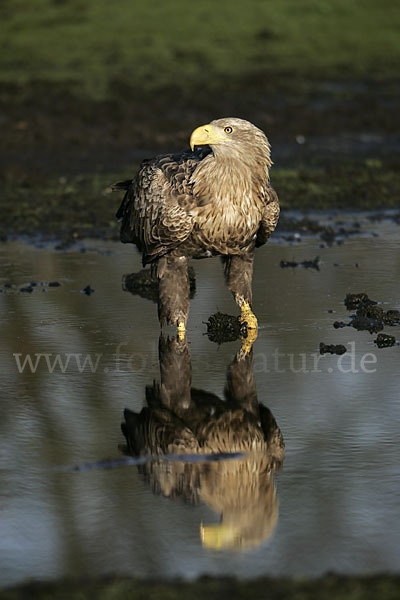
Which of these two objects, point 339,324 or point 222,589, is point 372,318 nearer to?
point 339,324

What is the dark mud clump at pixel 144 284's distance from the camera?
1059 cm

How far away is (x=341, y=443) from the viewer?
6.36 meters

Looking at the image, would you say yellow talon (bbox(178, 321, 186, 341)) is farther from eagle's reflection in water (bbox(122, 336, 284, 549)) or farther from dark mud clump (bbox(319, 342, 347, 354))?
dark mud clump (bbox(319, 342, 347, 354))

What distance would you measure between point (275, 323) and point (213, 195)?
1.38 m

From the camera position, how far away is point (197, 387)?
7.63 metres

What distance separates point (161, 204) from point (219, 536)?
413 cm

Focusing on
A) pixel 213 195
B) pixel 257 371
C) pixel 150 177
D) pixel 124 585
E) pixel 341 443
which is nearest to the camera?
pixel 124 585

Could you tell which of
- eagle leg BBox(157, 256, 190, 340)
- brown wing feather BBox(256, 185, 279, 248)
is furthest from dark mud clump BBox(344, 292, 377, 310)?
eagle leg BBox(157, 256, 190, 340)

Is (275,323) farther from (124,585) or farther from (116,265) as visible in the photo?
(124,585)

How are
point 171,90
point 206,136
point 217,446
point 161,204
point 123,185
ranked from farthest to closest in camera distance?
1. point 171,90
2. point 123,185
3. point 161,204
4. point 206,136
5. point 217,446

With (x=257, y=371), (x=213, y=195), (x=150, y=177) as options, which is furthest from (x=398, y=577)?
(x=150, y=177)

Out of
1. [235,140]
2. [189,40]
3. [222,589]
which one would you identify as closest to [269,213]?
[235,140]

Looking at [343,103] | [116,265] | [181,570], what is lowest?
[181,570]

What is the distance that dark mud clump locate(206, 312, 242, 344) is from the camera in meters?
9.04
